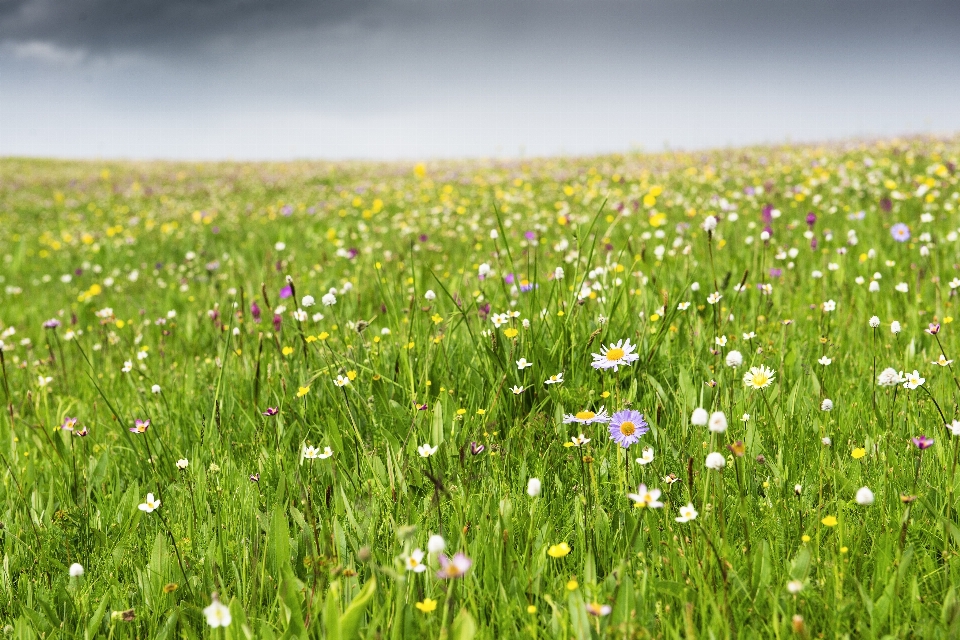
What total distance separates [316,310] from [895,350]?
331cm

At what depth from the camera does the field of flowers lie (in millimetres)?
1672

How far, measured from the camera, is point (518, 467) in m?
2.37

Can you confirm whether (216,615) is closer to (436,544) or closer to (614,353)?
(436,544)

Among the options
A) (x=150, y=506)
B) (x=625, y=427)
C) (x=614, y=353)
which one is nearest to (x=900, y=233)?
(x=614, y=353)

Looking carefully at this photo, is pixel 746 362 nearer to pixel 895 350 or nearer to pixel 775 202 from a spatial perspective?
pixel 895 350

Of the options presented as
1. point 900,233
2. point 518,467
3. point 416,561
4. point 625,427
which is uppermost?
point 900,233

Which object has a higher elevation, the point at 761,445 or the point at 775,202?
the point at 775,202

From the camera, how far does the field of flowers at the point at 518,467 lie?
1.67 meters

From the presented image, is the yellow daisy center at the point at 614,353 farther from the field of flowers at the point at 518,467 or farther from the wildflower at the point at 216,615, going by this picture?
the wildflower at the point at 216,615

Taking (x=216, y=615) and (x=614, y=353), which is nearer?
(x=216, y=615)

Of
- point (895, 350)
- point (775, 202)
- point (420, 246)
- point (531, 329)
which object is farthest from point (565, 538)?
point (775, 202)

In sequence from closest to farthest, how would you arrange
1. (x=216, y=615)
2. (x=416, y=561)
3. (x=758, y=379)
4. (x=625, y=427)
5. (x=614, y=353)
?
(x=216, y=615) < (x=416, y=561) < (x=625, y=427) < (x=758, y=379) < (x=614, y=353)

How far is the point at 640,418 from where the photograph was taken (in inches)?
82.0

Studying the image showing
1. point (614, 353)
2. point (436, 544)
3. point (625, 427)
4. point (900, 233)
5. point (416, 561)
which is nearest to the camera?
point (436, 544)
